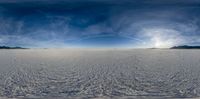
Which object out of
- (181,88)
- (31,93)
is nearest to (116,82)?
(181,88)

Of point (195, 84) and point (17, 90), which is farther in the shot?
point (195, 84)

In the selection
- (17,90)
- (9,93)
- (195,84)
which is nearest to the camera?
(9,93)

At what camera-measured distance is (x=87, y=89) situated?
1677 cm

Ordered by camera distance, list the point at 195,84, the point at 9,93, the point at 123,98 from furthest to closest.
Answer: the point at 195,84
the point at 9,93
the point at 123,98

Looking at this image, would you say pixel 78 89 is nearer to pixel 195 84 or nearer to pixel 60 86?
pixel 60 86

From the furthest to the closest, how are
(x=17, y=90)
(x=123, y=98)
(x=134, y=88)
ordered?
(x=134, y=88)
(x=17, y=90)
(x=123, y=98)

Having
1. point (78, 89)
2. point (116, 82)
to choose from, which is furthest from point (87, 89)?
point (116, 82)

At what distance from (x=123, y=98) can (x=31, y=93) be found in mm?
4725

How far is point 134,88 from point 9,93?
6155 mm

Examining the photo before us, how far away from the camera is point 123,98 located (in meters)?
13.2

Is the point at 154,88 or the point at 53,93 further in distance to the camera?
the point at 154,88

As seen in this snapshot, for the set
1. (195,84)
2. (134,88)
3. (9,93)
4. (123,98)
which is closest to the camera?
(123,98)

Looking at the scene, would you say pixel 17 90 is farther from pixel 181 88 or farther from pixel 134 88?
pixel 181 88

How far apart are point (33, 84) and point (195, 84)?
8804 mm
